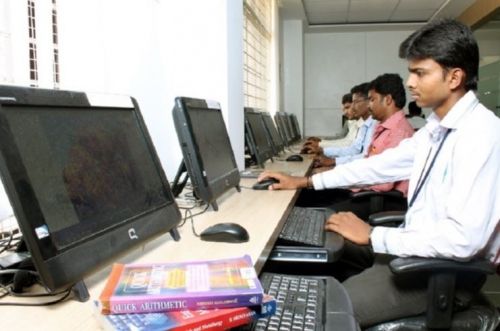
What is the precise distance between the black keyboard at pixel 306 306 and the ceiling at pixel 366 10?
5.61 meters

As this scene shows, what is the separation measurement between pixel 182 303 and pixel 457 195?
922mm

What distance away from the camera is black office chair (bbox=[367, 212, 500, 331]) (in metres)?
1.29

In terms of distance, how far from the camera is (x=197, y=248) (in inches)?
48.8

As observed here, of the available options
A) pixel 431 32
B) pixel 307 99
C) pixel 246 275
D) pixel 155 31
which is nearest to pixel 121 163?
pixel 246 275

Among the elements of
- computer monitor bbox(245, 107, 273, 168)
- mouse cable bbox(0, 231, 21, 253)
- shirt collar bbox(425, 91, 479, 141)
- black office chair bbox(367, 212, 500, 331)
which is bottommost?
black office chair bbox(367, 212, 500, 331)

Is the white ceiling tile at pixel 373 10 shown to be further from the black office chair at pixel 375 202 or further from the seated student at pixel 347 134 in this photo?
the black office chair at pixel 375 202

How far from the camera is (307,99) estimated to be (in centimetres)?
833

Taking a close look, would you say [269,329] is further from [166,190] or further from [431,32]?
[431,32]

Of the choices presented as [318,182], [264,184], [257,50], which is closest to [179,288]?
[264,184]

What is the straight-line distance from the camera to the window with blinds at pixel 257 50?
4.70 meters

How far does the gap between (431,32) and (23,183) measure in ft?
4.28

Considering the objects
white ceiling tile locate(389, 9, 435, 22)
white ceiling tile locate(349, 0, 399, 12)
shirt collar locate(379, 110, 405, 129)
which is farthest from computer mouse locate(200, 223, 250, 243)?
white ceiling tile locate(389, 9, 435, 22)

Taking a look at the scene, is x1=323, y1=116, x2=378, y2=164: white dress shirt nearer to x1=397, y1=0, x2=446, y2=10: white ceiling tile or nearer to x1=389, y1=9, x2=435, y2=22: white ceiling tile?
x1=397, y1=0, x2=446, y2=10: white ceiling tile

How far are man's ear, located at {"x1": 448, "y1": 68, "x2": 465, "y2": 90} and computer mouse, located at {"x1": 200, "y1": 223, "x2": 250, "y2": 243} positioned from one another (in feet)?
2.73
